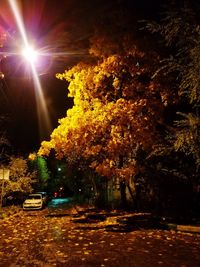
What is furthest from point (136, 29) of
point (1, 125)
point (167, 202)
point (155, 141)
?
point (1, 125)

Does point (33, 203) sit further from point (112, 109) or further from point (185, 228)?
point (185, 228)

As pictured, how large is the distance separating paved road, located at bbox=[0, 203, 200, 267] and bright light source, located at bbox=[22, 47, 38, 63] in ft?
23.1

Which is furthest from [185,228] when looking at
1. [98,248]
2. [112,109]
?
[112,109]

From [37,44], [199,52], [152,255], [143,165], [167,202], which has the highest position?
[37,44]

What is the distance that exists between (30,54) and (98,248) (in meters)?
7.99

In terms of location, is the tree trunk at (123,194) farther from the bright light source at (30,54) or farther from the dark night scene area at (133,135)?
the bright light source at (30,54)

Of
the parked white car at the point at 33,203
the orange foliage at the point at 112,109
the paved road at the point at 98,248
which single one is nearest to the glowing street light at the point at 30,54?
the orange foliage at the point at 112,109

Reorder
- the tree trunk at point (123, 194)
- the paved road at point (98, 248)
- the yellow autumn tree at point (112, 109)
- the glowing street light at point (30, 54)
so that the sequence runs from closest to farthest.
→ the paved road at point (98, 248) → the glowing street light at point (30, 54) → the yellow autumn tree at point (112, 109) → the tree trunk at point (123, 194)

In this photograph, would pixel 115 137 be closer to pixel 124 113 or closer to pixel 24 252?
pixel 124 113

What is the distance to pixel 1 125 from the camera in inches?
1212

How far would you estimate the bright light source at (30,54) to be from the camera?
1533 centimetres

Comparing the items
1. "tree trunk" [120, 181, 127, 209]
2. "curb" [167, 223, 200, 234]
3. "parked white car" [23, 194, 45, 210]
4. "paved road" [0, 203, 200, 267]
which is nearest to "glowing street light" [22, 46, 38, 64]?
"paved road" [0, 203, 200, 267]

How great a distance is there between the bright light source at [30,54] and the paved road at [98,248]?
7.03 meters

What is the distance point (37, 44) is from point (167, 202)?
12076 mm
